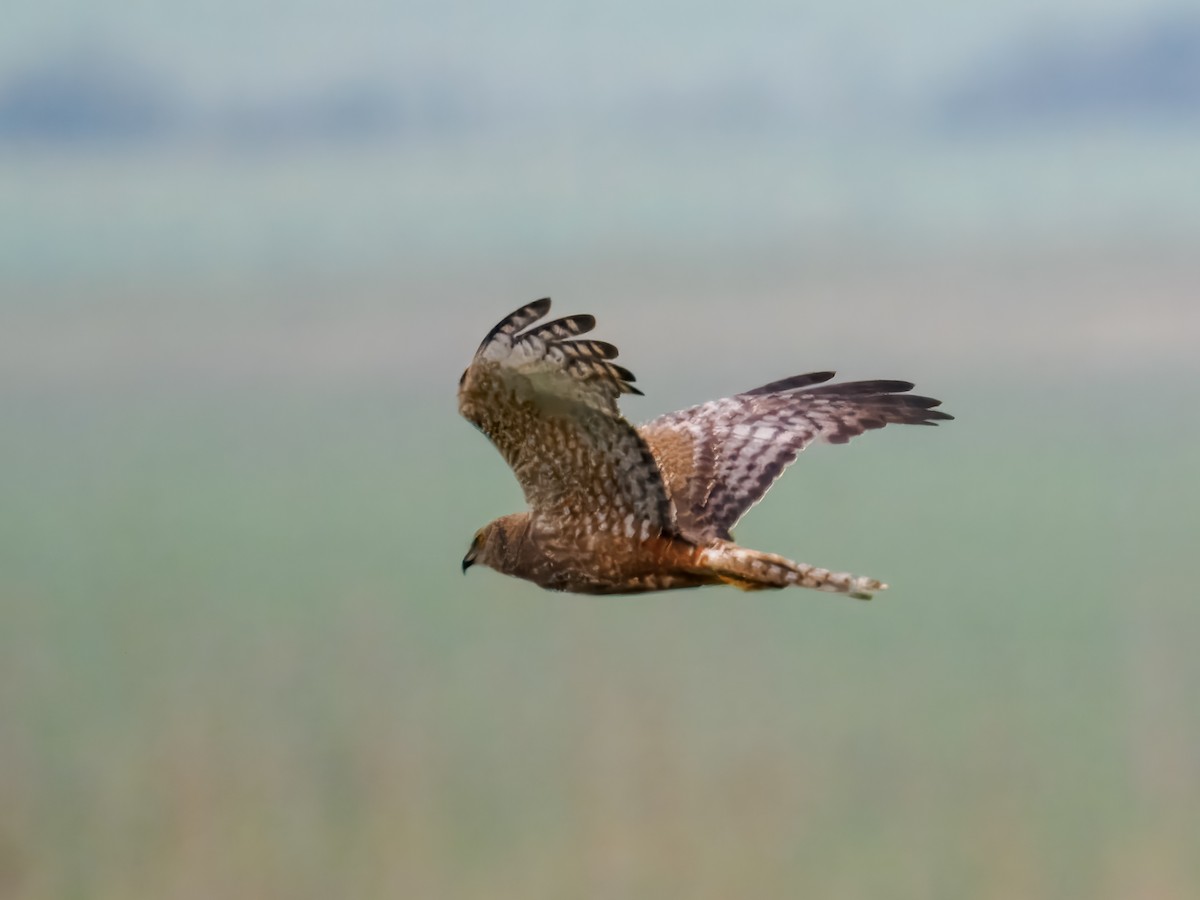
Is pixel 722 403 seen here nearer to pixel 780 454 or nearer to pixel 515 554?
pixel 780 454

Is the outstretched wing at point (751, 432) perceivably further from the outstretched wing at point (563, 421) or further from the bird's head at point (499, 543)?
the bird's head at point (499, 543)

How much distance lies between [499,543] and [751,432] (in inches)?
59.3

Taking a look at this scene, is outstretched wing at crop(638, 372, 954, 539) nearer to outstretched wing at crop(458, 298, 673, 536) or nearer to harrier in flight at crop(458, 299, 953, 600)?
harrier in flight at crop(458, 299, 953, 600)

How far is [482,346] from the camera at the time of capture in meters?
6.39

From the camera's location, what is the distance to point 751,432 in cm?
799

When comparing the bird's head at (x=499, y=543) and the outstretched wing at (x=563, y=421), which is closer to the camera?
the outstretched wing at (x=563, y=421)

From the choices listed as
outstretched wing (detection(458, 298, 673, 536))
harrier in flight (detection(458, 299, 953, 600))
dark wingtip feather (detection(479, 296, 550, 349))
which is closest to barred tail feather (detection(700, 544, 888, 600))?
harrier in flight (detection(458, 299, 953, 600))

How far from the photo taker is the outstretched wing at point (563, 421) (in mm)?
6270

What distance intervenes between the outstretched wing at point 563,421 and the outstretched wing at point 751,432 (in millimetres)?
455

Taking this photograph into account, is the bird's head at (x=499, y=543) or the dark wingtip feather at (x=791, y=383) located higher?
the dark wingtip feather at (x=791, y=383)

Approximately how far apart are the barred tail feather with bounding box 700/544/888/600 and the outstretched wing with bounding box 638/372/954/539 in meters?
0.31

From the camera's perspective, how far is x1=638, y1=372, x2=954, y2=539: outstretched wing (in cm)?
755

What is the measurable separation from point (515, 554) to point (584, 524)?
0.39 m

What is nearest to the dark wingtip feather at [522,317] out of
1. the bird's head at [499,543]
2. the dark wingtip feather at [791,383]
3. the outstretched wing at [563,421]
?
the outstretched wing at [563,421]
